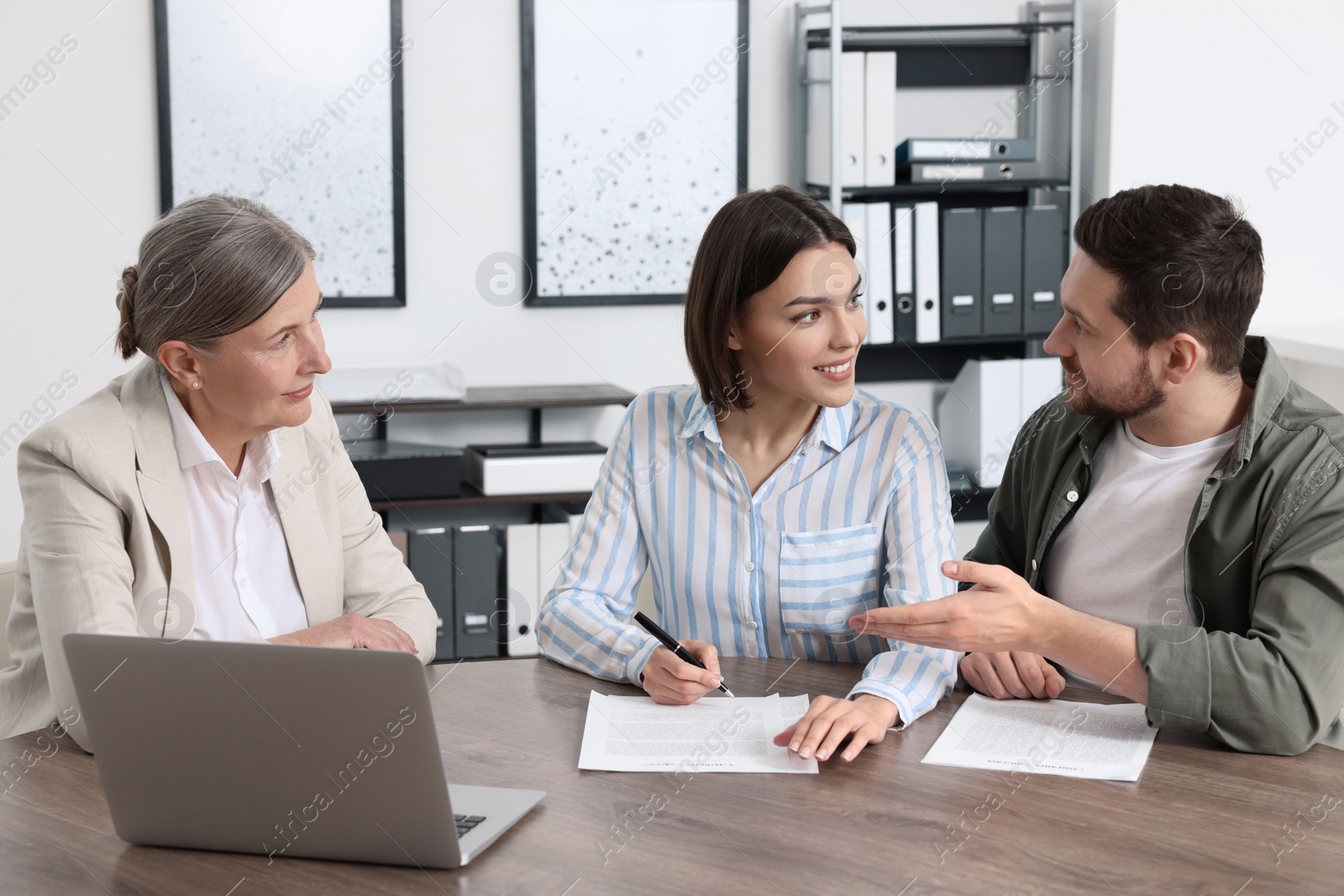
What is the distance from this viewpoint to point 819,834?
3.74ft

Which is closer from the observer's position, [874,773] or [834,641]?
[874,773]

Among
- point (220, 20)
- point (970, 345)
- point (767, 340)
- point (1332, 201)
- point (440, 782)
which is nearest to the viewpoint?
point (440, 782)

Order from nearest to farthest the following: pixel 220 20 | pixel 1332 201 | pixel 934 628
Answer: pixel 934 628 < pixel 220 20 < pixel 1332 201

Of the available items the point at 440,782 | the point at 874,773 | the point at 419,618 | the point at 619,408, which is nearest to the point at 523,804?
the point at 440,782

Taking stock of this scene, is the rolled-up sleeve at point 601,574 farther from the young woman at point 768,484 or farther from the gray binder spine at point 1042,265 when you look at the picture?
the gray binder spine at point 1042,265

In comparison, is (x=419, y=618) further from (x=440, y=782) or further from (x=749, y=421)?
(x=440, y=782)

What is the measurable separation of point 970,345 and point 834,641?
227 cm

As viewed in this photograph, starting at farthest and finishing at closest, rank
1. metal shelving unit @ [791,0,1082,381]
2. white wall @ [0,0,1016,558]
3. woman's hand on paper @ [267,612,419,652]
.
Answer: metal shelving unit @ [791,0,1082,381], white wall @ [0,0,1016,558], woman's hand on paper @ [267,612,419,652]

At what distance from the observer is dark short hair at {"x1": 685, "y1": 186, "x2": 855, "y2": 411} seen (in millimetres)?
1706

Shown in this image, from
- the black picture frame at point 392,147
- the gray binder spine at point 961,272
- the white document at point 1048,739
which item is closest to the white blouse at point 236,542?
the white document at point 1048,739

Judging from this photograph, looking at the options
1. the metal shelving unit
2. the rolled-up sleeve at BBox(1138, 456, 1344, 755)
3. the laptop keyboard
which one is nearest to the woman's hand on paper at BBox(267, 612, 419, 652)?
the laptop keyboard

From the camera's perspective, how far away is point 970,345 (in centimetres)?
380

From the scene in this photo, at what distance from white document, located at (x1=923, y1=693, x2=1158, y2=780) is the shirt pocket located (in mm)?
264

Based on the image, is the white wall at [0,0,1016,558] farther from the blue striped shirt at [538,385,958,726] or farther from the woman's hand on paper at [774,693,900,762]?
the woman's hand on paper at [774,693,900,762]
